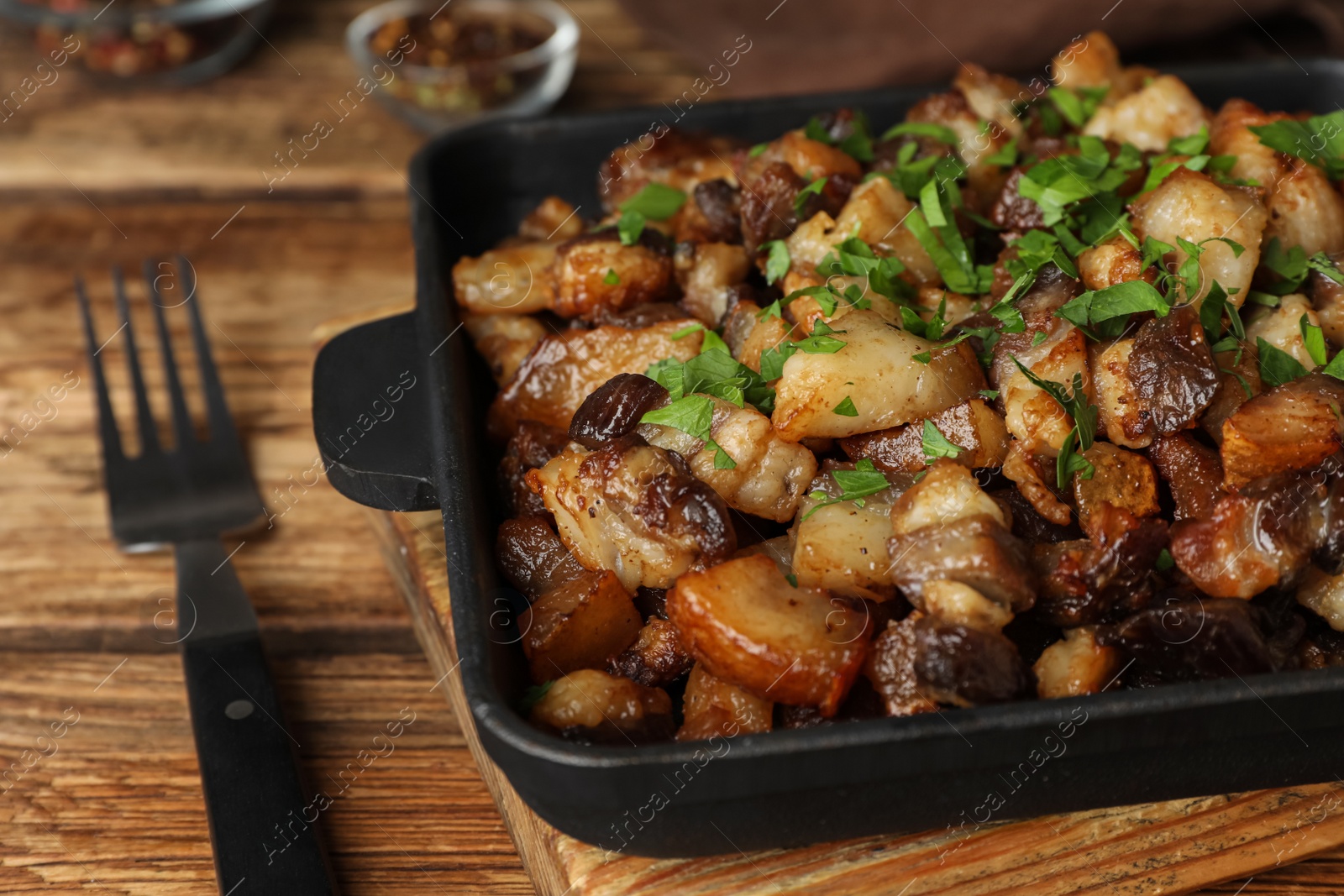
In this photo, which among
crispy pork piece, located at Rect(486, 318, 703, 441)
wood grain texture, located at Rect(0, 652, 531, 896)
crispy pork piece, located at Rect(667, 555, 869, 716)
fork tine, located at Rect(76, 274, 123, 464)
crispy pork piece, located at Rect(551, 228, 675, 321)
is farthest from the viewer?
fork tine, located at Rect(76, 274, 123, 464)

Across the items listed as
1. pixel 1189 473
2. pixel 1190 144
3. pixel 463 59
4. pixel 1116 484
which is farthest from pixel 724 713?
pixel 463 59

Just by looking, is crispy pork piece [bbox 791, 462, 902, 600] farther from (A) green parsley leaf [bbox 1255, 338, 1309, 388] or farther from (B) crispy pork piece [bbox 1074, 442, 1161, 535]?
(A) green parsley leaf [bbox 1255, 338, 1309, 388]

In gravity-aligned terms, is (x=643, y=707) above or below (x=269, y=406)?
above

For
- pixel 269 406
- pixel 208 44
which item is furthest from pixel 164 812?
pixel 208 44

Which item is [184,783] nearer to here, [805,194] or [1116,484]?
[805,194]

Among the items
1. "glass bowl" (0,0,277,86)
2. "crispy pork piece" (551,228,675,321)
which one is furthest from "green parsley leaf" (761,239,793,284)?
"glass bowl" (0,0,277,86)

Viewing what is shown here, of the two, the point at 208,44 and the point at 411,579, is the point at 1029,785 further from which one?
the point at 208,44

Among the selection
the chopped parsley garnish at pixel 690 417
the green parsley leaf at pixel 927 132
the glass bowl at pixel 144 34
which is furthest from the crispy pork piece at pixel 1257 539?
the glass bowl at pixel 144 34

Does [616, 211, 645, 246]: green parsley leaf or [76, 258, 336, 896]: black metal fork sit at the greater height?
[616, 211, 645, 246]: green parsley leaf
